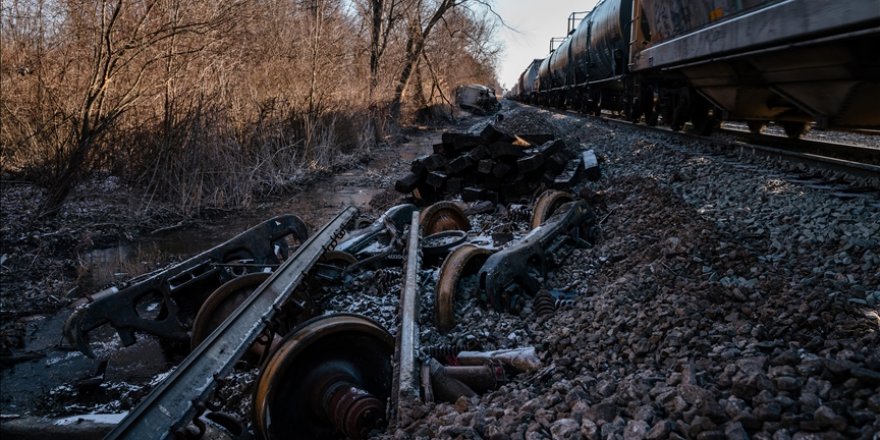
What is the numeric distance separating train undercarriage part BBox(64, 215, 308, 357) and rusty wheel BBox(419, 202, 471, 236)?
124 centimetres

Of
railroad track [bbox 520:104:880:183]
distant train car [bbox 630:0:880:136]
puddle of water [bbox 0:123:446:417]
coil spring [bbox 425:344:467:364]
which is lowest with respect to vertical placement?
puddle of water [bbox 0:123:446:417]

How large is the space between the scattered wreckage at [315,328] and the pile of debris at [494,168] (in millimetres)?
1746

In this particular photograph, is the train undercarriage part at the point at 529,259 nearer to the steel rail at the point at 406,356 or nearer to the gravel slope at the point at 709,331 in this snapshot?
the gravel slope at the point at 709,331

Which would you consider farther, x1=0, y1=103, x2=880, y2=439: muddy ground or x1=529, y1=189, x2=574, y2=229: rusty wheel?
x1=529, y1=189, x2=574, y2=229: rusty wheel

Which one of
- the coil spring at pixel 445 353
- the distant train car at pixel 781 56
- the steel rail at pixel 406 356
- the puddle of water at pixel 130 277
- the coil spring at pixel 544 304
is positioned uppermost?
the distant train car at pixel 781 56

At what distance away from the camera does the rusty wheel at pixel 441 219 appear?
5.61m

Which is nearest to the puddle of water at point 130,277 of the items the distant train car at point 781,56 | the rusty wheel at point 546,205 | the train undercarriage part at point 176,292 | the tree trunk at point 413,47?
the train undercarriage part at point 176,292

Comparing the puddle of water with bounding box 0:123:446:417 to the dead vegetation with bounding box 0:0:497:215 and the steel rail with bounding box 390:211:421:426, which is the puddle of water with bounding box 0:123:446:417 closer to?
the dead vegetation with bounding box 0:0:497:215

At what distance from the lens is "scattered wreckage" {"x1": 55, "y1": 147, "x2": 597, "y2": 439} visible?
7.51 ft

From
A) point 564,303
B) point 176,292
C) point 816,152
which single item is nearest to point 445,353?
point 564,303

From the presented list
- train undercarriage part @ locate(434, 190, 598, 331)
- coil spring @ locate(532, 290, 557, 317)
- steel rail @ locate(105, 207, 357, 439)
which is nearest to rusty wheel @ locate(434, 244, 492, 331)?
train undercarriage part @ locate(434, 190, 598, 331)

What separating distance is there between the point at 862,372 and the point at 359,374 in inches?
79.8

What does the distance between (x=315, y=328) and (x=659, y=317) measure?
5.39 feet

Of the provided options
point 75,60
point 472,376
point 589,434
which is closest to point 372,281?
point 472,376
